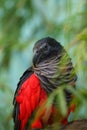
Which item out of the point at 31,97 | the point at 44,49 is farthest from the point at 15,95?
the point at 44,49

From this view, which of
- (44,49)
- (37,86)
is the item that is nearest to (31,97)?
(37,86)

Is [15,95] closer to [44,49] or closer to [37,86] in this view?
[37,86]

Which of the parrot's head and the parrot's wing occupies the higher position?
the parrot's head

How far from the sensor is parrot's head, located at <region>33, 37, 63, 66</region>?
6.81ft

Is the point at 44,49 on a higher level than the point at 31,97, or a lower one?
higher

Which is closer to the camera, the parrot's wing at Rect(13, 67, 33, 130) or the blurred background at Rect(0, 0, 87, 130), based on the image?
the blurred background at Rect(0, 0, 87, 130)

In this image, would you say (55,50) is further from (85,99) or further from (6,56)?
(85,99)

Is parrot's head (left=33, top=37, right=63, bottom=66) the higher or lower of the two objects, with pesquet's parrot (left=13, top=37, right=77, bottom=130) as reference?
higher

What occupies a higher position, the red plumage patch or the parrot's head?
the parrot's head

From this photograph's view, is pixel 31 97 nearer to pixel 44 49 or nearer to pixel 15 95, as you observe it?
pixel 15 95

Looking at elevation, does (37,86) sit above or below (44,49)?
below

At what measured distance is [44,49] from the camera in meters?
2.12

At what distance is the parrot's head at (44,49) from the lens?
6.81 feet

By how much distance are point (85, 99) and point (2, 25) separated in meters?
1.00
